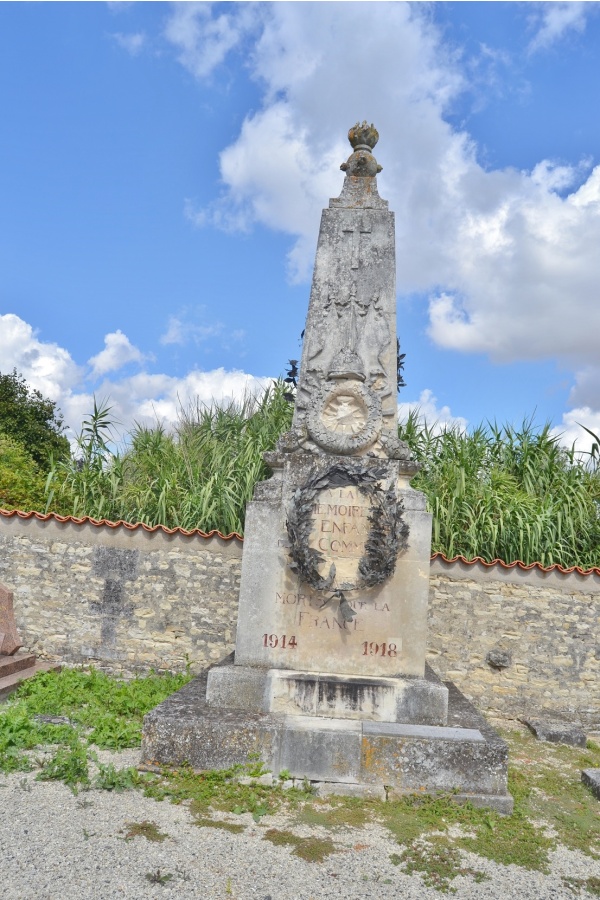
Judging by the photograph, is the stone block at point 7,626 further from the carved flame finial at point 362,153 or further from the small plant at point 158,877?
the carved flame finial at point 362,153

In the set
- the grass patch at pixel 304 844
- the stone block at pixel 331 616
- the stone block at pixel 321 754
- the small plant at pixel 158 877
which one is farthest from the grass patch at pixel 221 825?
the stone block at pixel 331 616

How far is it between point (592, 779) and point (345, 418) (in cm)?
348

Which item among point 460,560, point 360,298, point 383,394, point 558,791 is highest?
point 360,298

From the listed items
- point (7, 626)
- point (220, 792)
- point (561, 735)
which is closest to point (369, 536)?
point (220, 792)

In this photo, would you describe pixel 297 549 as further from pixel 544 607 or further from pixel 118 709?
pixel 544 607

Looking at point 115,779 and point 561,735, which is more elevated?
point 115,779

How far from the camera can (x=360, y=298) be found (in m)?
5.58

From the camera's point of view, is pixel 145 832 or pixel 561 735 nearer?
pixel 145 832

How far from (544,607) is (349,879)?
496 cm

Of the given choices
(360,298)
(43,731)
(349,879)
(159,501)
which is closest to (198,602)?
(159,501)

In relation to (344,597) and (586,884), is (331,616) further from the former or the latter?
(586,884)

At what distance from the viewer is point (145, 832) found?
355cm

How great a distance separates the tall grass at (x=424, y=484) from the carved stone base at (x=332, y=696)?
3291 millimetres

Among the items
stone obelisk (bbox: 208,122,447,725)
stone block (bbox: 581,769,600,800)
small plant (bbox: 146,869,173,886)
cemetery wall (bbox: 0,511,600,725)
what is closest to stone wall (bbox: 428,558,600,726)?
cemetery wall (bbox: 0,511,600,725)
